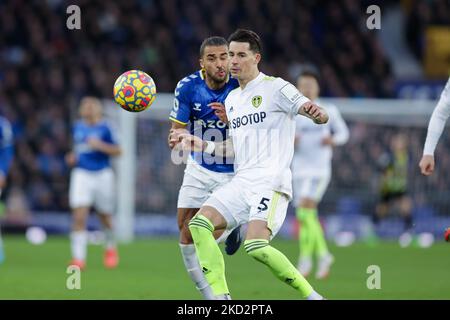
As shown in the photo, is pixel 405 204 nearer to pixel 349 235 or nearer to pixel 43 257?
pixel 349 235

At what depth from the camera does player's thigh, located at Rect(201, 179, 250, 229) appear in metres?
8.46

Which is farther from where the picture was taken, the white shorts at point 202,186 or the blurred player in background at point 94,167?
the blurred player in background at point 94,167

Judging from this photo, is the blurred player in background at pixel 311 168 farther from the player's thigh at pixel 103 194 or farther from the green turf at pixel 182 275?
the player's thigh at pixel 103 194

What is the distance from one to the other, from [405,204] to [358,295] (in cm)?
1041

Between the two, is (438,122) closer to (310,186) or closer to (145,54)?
(310,186)

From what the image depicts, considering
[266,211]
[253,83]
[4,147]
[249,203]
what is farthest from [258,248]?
[4,147]

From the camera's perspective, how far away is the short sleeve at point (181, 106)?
9.21 m

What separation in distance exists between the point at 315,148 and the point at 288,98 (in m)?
5.16

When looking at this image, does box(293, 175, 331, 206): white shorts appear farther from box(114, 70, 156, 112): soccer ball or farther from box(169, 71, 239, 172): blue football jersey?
box(114, 70, 156, 112): soccer ball

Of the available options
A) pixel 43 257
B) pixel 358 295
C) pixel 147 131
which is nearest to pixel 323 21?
pixel 147 131

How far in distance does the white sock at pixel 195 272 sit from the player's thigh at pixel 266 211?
115 cm

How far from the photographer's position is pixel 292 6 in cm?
2494

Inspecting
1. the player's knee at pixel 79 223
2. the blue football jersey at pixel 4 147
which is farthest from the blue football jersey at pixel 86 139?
the blue football jersey at pixel 4 147

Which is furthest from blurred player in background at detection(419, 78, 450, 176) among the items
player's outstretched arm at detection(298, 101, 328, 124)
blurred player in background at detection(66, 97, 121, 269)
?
blurred player in background at detection(66, 97, 121, 269)
